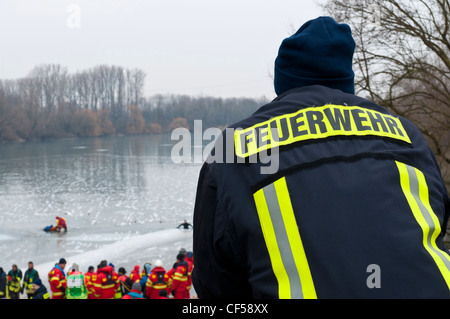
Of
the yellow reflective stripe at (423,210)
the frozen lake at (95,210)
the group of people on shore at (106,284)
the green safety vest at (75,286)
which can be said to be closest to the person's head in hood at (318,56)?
the yellow reflective stripe at (423,210)

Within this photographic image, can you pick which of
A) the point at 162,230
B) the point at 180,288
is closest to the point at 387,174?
the point at 180,288

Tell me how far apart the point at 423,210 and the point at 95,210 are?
24184 mm

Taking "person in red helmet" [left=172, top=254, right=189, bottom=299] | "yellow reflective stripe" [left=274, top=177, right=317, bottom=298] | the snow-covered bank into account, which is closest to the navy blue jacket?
"yellow reflective stripe" [left=274, top=177, right=317, bottom=298]

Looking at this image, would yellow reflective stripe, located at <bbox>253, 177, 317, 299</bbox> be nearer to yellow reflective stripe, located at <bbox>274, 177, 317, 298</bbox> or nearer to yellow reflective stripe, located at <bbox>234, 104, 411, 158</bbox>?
yellow reflective stripe, located at <bbox>274, 177, 317, 298</bbox>

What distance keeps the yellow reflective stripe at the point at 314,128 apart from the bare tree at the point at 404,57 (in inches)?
342

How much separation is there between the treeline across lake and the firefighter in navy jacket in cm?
6347

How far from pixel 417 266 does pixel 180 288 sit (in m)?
8.36

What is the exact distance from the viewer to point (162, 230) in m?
19.4

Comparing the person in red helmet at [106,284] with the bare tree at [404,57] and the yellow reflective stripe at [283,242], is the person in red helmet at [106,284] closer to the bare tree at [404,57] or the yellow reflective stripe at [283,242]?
the bare tree at [404,57]

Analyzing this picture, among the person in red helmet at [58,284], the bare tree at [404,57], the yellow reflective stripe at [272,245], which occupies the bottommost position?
the person in red helmet at [58,284]

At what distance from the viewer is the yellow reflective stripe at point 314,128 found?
1.15 m

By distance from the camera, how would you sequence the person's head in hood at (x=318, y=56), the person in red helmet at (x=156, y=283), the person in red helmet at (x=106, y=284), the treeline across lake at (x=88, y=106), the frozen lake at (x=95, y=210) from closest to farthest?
the person's head in hood at (x=318, y=56)
the person in red helmet at (x=156, y=283)
the person in red helmet at (x=106, y=284)
the frozen lake at (x=95, y=210)
the treeline across lake at (x=88, y=106)

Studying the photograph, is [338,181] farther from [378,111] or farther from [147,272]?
[147,272]
